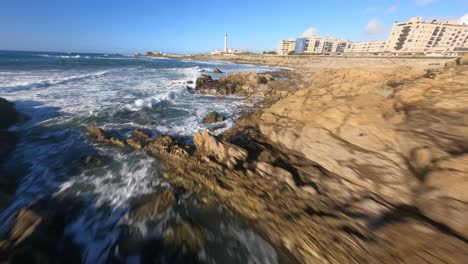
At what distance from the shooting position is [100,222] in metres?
4.15

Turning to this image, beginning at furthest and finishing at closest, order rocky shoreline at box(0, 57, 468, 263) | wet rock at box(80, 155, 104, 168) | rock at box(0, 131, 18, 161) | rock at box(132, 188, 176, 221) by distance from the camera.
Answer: rock at box(0, 131, 18, 161)
wet rock at box(80, 155, 104, 168)
rock at box(132, 188, 176, 221)
rocky shoreline at box(0, 57, 468, 263)

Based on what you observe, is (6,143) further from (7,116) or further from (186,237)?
(186,237)

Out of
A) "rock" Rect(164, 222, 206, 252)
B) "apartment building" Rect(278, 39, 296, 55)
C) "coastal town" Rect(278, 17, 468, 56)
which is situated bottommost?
"apartment building" Rect(278, 39, 296, 55)

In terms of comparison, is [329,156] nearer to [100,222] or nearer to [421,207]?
[421,207]

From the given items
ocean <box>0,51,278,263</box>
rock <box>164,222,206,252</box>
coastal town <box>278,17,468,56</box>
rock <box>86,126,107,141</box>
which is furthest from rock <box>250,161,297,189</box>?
coastal town <box>278,17,468,56</box>

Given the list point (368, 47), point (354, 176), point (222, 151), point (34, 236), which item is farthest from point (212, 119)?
point (368, 47)

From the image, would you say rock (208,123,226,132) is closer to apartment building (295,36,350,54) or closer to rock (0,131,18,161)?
rock (0,131,18,161)

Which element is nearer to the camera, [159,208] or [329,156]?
[159,208]

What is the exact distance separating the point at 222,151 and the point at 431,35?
122m

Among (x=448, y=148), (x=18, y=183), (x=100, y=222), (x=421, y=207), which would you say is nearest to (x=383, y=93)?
(x=448, y=148)

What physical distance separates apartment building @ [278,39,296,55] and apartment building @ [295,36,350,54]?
8104 mm

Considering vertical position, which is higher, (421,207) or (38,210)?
(421,207)

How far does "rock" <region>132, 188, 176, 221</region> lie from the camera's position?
4.28 meters

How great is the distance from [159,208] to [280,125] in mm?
5060
